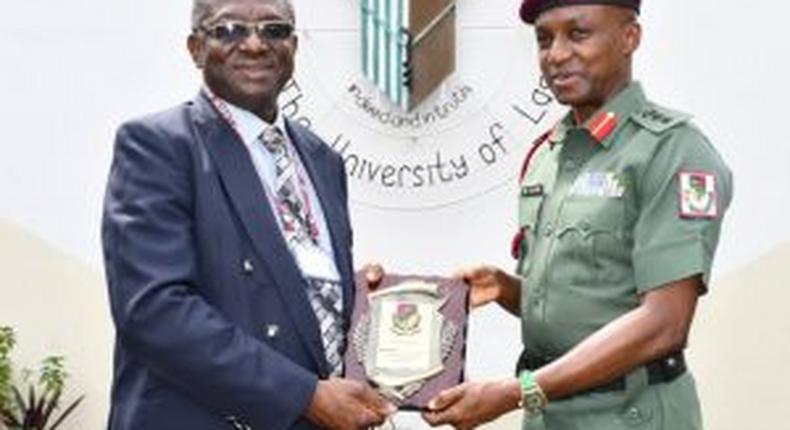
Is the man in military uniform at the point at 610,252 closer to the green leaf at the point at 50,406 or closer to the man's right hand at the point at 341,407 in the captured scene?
the man's right hand at the point at 341,407

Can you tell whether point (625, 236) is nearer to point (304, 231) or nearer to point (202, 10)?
point (304, 231)

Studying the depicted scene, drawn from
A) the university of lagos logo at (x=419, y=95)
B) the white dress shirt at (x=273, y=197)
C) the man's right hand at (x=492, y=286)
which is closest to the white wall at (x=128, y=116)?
Result: the university of lagos logo at (x=419, y=95)

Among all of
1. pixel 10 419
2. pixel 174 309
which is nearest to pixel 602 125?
pixel 174 309

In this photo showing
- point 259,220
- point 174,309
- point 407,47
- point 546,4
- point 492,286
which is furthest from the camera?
point 407,47

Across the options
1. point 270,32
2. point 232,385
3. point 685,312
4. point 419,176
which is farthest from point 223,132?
point 419,176

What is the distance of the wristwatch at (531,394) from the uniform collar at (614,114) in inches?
19.4

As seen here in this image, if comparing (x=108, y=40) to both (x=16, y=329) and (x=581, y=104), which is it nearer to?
(x=16, y=329)

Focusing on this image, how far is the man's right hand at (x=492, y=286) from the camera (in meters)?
3.02

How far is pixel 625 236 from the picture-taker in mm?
2619

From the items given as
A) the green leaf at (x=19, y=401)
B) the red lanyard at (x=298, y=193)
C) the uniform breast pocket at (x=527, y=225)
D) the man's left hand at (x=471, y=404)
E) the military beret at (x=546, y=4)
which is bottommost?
the green leaf at (x=19, y=401)

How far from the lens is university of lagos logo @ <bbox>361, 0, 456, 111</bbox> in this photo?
15.3 ft

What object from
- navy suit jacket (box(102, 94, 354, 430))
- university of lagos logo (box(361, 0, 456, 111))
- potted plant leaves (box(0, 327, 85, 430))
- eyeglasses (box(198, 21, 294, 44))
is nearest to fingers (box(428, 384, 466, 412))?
navy suit jacket (box(102, 94, 354, 430))

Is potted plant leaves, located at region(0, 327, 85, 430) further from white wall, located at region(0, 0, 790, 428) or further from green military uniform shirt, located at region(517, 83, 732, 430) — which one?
green military uniform shirt, located at region(517, 83, 732, 430)

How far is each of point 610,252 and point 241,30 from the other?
2.75ft
